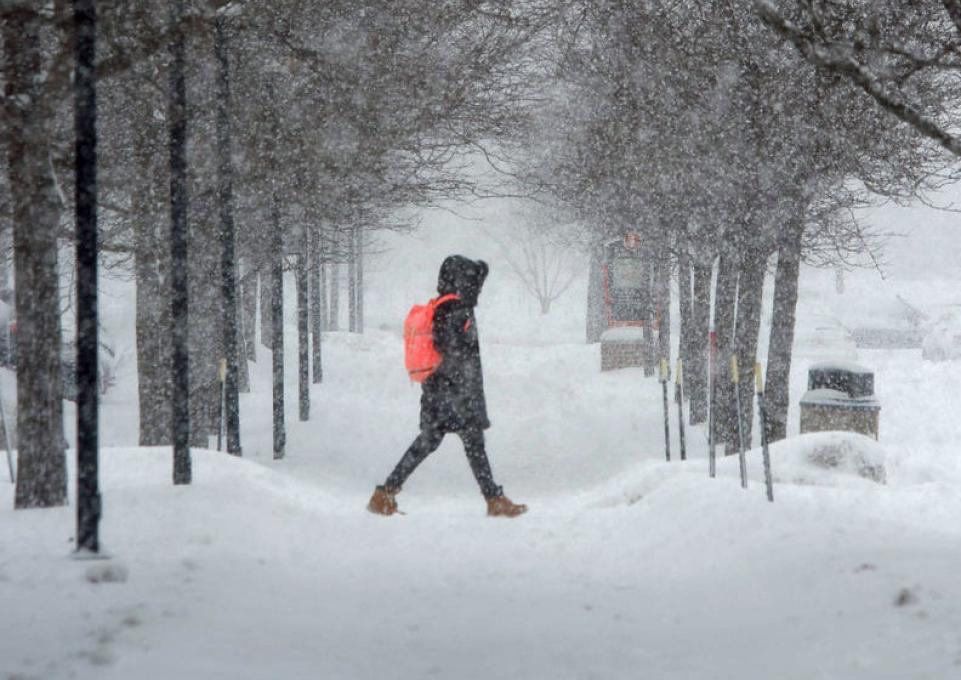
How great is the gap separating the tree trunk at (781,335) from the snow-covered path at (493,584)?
2.39 metres

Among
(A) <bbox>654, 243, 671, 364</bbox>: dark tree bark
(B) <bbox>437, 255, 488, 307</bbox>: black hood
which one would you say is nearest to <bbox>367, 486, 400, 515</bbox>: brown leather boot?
(B) <bbox>437, 255, 488, 307</bbox>: black hood

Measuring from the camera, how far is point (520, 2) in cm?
1054

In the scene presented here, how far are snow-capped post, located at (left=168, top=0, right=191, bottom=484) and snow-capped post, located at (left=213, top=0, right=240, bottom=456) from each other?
1151 millimetres

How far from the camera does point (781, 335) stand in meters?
11.5

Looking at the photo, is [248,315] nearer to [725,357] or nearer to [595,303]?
[725,357]

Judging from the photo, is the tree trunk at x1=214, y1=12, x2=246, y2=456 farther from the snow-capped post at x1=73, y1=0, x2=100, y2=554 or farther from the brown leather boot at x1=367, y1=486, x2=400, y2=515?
the snow-capped post at x1=73, y1=0, x2=100, y2=554

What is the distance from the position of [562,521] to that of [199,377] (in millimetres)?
6229

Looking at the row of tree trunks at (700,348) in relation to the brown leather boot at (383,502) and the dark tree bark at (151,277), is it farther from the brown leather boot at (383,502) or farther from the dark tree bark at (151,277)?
the brown leather boot at (383,502)

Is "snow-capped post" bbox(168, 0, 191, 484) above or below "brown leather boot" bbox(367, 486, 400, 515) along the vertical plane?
above

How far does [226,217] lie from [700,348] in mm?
8142

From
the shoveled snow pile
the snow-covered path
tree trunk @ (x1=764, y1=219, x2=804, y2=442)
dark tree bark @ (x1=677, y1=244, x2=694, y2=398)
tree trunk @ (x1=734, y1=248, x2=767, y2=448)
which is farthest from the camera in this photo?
dark tree bark @ (x1=677, y1=244, x2=694, y2=398)

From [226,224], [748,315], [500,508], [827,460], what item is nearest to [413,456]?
[500,508]

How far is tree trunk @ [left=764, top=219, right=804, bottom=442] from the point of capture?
1133 centimetres

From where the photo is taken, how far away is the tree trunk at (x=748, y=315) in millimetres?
11430
